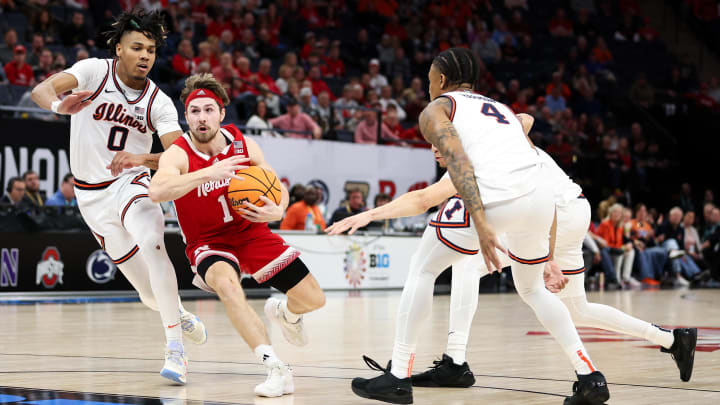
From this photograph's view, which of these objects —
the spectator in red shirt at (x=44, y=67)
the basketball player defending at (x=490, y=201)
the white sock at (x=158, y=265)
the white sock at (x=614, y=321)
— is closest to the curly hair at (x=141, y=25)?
the white sock at (x=158, y=265)

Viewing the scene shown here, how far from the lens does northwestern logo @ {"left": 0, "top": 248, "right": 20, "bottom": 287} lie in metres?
12.5

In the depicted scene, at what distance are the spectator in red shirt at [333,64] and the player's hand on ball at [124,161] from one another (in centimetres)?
1383

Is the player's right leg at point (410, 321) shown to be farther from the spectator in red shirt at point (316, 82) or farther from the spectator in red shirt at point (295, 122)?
the spectator in red shirt at point (316, 82)

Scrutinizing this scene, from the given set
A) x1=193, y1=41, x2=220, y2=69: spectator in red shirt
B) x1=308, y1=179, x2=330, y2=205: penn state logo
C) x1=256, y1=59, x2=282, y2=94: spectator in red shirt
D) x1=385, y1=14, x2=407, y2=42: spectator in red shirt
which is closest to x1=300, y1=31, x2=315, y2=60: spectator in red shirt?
x1=256, y1=59, x2=282, y2=94: spectator in red shirt

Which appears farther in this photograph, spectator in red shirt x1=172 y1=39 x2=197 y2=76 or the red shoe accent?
the red shoe accent

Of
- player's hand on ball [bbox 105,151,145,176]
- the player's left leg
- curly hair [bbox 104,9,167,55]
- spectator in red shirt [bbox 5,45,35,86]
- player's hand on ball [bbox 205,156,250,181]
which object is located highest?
spectator in red shirt [bbox 5,45,35,86]

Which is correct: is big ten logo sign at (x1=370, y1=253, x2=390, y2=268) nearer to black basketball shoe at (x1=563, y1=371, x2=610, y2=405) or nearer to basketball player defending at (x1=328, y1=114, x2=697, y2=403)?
basketball player defending at (x1=328, y1=114, x2=697, y2=403)

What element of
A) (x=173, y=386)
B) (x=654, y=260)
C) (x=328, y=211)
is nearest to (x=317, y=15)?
(x=328, y=211)

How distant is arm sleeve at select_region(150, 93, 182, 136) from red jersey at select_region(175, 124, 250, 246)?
2.42 ft

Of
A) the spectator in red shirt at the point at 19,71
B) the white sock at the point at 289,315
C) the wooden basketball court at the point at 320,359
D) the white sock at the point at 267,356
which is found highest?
the spectator in red shirt at the point at 19,71

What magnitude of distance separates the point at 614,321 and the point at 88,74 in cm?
371

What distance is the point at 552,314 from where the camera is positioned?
15.7ft

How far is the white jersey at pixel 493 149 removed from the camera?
4.68 m

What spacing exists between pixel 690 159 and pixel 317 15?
9.83 meters
